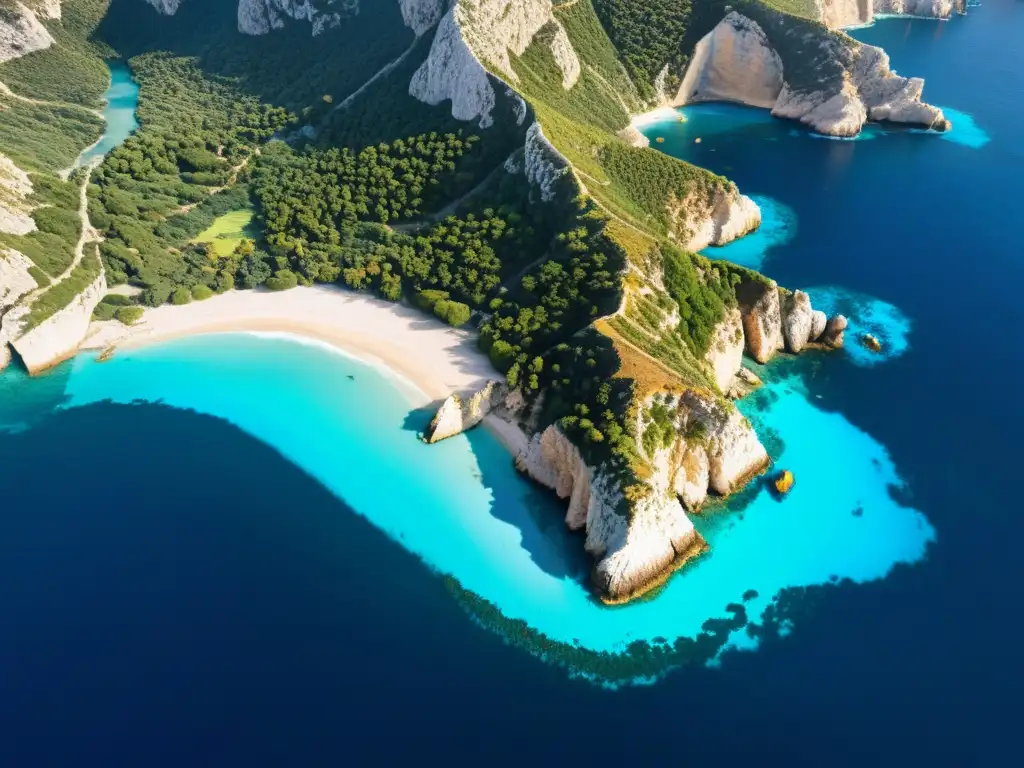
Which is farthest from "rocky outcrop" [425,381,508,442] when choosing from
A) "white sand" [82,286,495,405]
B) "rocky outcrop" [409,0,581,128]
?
"rocky outcrop" [409,0,581,128]

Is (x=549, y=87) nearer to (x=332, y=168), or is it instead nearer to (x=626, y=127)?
(x=626, y=127)

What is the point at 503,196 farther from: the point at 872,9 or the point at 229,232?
the point at 872,9

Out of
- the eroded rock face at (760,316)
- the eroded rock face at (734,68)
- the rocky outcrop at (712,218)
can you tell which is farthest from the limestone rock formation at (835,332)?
the eroded rock face at (734,68)

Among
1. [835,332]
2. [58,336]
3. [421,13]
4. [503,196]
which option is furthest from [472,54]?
[58,336]

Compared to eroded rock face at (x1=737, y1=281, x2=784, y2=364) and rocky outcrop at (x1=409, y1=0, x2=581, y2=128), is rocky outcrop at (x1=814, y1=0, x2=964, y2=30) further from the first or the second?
eroded rock face at (x1=737, y1=281, x2=784, y2=364)

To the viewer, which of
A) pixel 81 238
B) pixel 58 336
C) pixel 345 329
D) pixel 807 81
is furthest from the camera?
pixel 807 81

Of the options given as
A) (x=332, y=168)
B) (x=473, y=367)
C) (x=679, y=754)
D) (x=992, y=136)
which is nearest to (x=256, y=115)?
(x=332, y=168)

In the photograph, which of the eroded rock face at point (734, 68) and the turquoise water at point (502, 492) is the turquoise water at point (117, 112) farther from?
the eroded rock face at point (734, 68)
